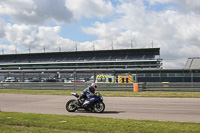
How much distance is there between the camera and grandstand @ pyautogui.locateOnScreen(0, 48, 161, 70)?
72688 millimetres

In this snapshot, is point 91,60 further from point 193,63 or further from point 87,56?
point 193,63

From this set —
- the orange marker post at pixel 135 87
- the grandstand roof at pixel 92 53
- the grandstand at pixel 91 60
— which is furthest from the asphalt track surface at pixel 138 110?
the grandstand roof at pixel 92 53

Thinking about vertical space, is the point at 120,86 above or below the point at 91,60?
below

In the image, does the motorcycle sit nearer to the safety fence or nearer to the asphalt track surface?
the asphalt track surface

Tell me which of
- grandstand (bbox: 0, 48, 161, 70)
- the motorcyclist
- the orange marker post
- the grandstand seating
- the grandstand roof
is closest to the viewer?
the motorcyclist

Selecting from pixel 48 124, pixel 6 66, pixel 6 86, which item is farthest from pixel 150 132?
pixel 6 66

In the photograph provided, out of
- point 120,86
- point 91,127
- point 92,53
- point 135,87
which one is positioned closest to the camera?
point 91,127

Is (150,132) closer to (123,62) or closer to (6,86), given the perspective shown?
→ (6,86)

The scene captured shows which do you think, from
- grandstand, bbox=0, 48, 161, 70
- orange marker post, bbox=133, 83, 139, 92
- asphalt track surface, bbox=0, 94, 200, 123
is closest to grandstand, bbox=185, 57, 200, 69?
grandstand, bbox=0, 48, 161, 70

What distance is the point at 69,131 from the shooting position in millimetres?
6027

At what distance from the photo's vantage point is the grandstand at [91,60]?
238 feet

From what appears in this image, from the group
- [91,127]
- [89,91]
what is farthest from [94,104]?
[91,127]

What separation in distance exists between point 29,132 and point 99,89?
1780 centimetres

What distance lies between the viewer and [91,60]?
7875cm
